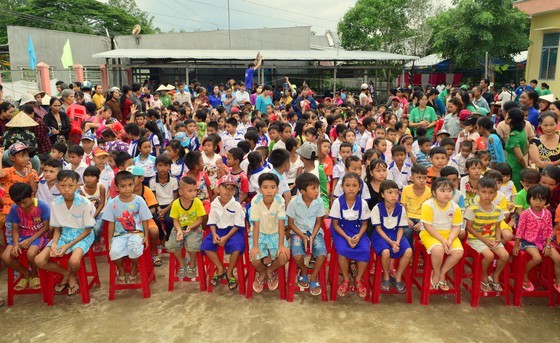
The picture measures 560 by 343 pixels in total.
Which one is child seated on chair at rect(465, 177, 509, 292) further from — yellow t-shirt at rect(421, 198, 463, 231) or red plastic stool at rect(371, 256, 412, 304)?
red plastic stool at rect(371, 256, 412, 304)

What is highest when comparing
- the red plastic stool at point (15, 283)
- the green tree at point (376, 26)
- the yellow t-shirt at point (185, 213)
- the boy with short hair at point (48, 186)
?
the green tree at point (376, 26)

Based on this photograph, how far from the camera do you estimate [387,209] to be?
3.76m

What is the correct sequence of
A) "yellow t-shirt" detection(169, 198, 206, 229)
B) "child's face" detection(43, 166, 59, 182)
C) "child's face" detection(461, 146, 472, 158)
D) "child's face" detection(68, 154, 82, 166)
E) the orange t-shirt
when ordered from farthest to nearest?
"child's face" detection(461, 146, 472, 158), "child's face" detection(68, 154, 82, 166), "child's face" detection(43, 166, 59, 182), the orange t-shirt, "yellow t-shirt" detection(169, 198, 206, 229)

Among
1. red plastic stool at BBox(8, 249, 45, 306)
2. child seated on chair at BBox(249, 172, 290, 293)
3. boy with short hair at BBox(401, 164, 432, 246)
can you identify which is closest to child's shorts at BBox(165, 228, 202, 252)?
child seated on chair at BBox(249, 172, 290, 293)

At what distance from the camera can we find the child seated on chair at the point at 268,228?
369cm

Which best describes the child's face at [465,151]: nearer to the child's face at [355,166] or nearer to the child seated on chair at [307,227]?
the child's face at [355,166]

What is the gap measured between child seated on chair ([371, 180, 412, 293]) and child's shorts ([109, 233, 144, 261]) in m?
2.08

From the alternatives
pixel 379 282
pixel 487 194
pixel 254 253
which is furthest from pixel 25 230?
pixel 487 194

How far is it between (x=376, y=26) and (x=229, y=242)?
77.0 ft

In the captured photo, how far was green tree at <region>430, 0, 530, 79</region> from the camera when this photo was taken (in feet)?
49.9

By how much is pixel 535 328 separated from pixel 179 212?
3.14 m

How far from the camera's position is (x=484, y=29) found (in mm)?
15445

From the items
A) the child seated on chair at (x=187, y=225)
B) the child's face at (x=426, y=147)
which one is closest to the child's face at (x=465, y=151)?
the child's face at (x=426, y=147)

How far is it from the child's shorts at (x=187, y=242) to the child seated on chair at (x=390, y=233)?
1602mm
